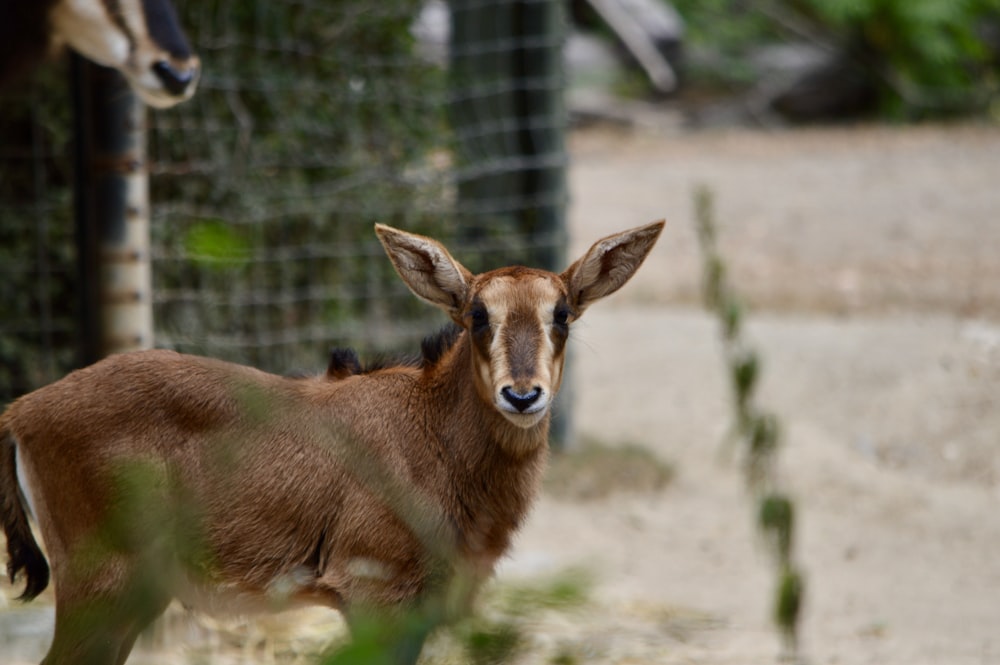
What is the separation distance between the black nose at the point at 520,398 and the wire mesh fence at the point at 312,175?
3344mm

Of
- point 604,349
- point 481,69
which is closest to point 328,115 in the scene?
point 481,69

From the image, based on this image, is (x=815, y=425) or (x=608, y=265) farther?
(x=815, y=425)

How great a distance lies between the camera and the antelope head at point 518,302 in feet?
13.5

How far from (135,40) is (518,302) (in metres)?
2.40

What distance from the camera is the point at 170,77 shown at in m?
5.62

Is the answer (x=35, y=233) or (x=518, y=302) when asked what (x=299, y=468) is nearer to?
(x=518, y=302)

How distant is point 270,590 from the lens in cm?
421

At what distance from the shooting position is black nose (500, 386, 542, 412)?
404 cm

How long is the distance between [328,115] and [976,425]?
4834 mm

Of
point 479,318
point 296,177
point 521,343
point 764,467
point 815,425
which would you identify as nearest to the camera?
point 764,467

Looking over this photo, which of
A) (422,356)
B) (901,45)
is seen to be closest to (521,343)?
(422,356)

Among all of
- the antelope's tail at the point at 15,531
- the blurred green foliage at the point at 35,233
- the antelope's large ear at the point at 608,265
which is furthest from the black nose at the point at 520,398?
the blurred green foliage at the point at 35,233

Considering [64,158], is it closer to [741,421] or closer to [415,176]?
[415,176]

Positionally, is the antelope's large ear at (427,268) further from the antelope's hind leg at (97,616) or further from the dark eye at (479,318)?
the antelope's hind leg at (97,616)
